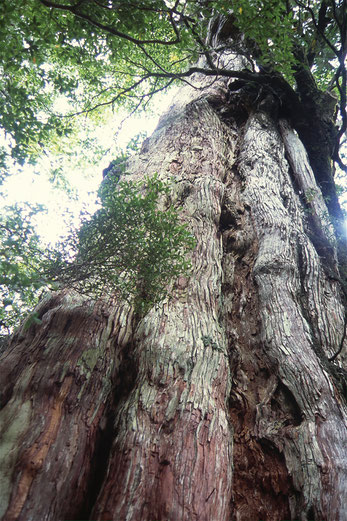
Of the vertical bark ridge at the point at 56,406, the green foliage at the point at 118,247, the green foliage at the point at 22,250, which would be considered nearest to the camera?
the vertical bark ridge at the point at 56,406

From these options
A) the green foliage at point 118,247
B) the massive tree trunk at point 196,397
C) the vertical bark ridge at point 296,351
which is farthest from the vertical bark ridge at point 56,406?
the vertical bark ridge at point 296,351

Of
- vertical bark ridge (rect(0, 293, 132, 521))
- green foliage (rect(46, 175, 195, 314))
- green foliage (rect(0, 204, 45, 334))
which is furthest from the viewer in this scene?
green foliage (rect(46, 175, 195, 314))

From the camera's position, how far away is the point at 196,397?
2266 millimetres

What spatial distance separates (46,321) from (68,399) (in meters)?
0.74

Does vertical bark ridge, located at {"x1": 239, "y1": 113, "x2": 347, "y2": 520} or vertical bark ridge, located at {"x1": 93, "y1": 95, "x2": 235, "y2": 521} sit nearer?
vertical bark ridge, located at {"x1": 93, "y1": 95, "x2": 235, "y2": 521}

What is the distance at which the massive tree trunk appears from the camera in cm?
180

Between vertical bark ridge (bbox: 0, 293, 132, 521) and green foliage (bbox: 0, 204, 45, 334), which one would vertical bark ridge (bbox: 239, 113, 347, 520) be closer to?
Result: vertical bark ridge (bbox: 0, 293, 132, 521)

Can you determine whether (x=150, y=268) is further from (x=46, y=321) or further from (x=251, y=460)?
(x=251, y=460)

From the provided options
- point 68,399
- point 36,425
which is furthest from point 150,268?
point 36,425

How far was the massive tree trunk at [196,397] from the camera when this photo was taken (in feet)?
5.90

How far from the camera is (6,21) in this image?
2791mm

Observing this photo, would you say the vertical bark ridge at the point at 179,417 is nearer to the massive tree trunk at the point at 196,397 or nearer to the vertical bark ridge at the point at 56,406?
the massive tree trunk at the point at 196,397

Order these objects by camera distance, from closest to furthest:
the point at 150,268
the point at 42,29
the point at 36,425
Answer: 1. the point at 36,425
2. the point at 150,268
3. the point at 42,29

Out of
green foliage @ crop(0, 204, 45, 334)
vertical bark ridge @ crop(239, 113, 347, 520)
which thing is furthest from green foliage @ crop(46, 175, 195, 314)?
vertical bark ridge @ crop(239, 113, 347, 520)
